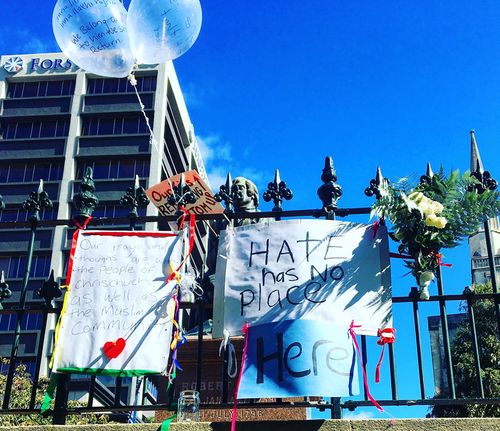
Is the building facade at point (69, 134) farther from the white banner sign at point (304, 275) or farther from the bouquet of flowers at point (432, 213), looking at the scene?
the bouquet of flowers at point (432, 213)

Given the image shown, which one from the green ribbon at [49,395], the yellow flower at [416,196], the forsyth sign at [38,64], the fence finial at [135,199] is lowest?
the green ribbon at [49,395]

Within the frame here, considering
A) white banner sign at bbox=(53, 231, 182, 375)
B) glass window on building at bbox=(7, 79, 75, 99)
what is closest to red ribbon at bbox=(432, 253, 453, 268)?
white banner sign at bbox=(53, 231, 182, 375)

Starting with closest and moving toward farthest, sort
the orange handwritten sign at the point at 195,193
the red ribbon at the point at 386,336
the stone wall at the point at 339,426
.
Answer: the stone wall at the point at 339,426 → the red ribbon at the point at 386,336 → the orange handwritten sign at the point at 195,193

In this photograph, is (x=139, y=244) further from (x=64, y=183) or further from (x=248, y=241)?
(x=64, y=183)

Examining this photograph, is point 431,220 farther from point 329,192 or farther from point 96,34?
point 96,34

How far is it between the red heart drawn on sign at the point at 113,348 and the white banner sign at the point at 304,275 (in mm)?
782

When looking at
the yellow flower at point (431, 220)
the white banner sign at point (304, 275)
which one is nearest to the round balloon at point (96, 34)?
the white banner sign at point (304, 275)

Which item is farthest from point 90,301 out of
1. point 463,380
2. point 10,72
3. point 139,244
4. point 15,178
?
point 10,72

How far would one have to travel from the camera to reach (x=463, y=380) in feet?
84.1

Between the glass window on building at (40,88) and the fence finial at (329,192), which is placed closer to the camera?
the fence finial at (329,192)

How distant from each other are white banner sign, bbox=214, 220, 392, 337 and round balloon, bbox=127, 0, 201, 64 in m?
2.18

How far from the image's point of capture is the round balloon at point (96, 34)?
6559 millimetres

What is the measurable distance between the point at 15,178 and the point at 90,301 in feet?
177

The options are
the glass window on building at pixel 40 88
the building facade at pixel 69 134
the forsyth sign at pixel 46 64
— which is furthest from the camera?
the forsyth sign at pixel 46 64
